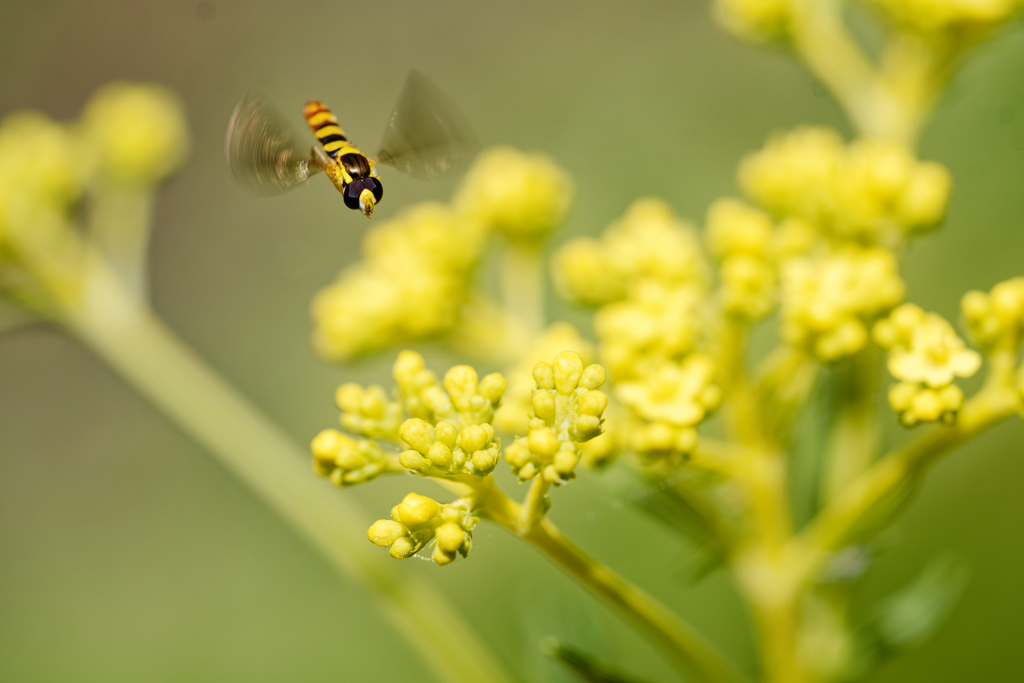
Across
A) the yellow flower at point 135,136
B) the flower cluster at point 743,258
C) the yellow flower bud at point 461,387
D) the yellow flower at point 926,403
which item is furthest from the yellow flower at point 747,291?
the yellow flower at point 135,136

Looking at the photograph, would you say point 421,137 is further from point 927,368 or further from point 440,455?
point 927,368

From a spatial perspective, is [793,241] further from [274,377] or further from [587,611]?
[274,377]

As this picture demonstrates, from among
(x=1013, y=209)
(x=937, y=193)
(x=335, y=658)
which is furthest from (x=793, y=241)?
(x=335, y=658)

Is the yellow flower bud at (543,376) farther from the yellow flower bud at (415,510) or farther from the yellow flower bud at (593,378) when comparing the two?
the yellow flower bud at (415,510)

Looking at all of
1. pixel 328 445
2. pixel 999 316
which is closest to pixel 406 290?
pixel 328 445

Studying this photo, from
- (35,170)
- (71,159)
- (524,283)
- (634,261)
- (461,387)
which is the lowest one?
(461,387)
